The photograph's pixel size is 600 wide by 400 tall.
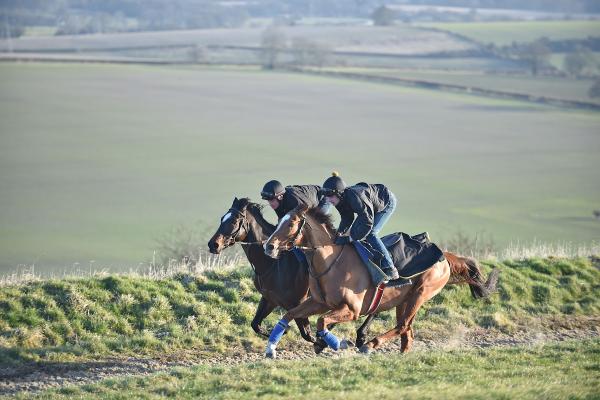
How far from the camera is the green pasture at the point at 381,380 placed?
9.86 metres

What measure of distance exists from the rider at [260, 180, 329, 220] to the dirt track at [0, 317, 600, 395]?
7.33ft

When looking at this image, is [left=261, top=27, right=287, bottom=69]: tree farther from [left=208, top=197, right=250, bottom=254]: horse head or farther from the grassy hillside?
[left=208, top=197, right=250, bottom=254]: horse head

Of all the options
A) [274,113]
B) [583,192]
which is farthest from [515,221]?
[274,113]

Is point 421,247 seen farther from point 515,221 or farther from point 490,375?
point 515,221

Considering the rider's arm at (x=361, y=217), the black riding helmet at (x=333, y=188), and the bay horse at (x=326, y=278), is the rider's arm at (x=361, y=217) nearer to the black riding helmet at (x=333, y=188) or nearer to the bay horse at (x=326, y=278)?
the black riding helmet at (x=333, y=188)

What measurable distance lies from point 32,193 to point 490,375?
30214 mm

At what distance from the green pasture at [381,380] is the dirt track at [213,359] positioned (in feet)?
3.57

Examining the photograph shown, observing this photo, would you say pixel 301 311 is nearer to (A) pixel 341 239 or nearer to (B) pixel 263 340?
(A) pixel 341 239

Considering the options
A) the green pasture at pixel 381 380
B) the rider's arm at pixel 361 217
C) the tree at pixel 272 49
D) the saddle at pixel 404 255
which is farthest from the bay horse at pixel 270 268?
the tree at pixel 272 49

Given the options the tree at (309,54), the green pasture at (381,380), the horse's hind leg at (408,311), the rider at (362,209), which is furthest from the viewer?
the tree at (309,54)

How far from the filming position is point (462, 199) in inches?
1586

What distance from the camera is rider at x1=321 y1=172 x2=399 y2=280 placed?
12.0 metres

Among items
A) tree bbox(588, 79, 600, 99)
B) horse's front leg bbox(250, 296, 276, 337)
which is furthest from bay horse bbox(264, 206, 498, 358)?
tree bbox(588, 79, 600, 99)

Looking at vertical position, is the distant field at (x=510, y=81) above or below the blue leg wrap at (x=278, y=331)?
below
